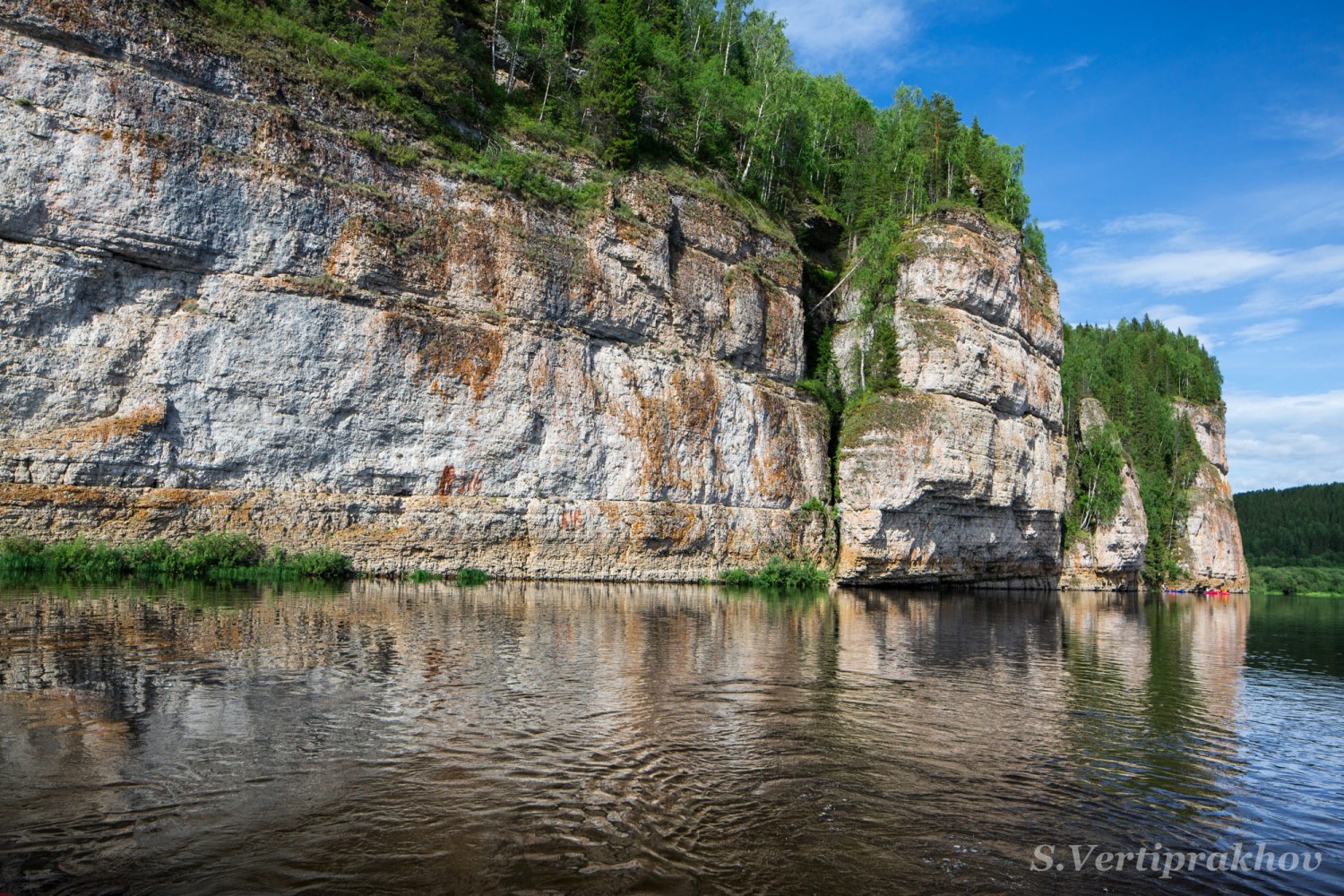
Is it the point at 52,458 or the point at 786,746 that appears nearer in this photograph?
the point at 786,746

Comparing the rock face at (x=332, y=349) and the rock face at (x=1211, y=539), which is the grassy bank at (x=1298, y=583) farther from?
the rock face at (x=332, y=349)

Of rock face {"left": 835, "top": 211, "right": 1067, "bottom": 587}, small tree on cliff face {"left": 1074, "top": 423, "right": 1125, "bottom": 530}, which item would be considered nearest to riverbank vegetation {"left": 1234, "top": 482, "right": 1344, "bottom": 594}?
small tree on cliff face {"left": 1074, "top": 423, "right": 1125, "bottom": 530}

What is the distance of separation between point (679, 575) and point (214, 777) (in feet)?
97.0

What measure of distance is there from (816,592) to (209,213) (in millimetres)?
30104

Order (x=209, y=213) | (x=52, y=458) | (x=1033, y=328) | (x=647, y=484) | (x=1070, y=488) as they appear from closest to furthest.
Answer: (x=52, y=458), (x=209, y=213), (x=647, y=484), (x=1033, y=328), (x=1070, y=488)

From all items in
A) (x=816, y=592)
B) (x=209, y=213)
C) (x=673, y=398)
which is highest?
(x=209, y=213)

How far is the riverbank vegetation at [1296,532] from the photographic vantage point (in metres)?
104

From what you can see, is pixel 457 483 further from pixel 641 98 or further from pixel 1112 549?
pixel 1112 549

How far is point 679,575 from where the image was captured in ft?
120

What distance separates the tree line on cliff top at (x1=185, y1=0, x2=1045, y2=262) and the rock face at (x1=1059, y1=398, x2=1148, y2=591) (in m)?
21.8

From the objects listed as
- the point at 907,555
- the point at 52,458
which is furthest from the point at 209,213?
the point at 907,555

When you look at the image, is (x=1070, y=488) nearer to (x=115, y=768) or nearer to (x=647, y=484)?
(x=647, y=484)

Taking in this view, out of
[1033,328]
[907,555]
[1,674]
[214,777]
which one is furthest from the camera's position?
[1033,328]

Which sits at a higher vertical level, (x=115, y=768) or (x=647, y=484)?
(x=647, y=484)
